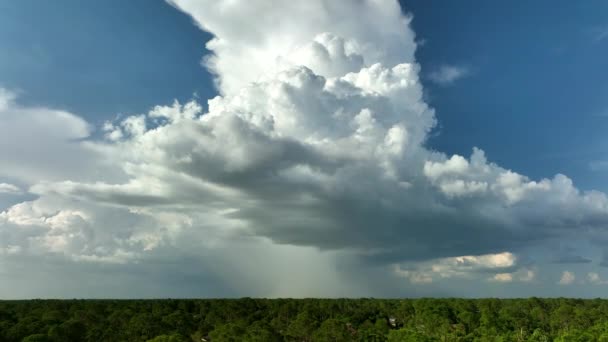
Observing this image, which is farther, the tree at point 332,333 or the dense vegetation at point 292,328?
Answer: the tree at point 332,333

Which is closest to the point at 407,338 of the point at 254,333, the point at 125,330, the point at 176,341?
the point at 254,333

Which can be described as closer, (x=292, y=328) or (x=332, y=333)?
(x=332, y=333)

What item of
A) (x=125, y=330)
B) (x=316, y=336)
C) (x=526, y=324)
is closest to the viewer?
(x=316, y=336)

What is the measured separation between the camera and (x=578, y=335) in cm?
11650

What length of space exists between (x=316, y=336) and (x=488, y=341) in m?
39.0

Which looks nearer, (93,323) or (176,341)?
(176,341)

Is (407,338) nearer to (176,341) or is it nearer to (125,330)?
(176,341)

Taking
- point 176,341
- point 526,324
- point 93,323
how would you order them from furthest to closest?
point 526,324
point 93,323
point 176,341

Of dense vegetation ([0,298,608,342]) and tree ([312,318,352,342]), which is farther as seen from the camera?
tree ([312,318,352,342])

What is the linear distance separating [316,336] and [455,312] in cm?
9634

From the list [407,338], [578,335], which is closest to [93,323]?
[407,338]

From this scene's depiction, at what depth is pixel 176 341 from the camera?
84312mm

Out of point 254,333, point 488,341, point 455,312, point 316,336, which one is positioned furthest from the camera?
point 455,312

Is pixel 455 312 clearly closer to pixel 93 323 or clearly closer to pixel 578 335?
pixel 578 335
